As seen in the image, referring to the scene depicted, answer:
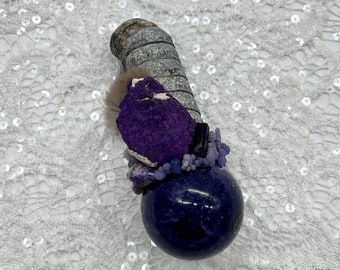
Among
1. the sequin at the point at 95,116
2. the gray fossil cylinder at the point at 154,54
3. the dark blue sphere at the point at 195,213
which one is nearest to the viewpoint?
the dark blue sphere at the point at 195,213

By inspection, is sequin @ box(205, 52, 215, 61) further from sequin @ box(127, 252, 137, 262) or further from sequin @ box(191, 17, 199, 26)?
sequin @ box(127, 252, 137, 262)

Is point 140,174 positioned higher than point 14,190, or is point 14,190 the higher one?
point 140,174

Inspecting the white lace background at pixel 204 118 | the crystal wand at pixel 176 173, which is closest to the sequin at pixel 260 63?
the white lace background at pixel 204 118

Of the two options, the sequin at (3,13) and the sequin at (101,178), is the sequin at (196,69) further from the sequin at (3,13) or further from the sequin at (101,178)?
the sequin at (3,13)

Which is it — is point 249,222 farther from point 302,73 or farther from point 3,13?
point 3,13

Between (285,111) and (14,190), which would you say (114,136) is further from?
(285,111)

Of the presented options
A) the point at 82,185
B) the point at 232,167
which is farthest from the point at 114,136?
the point at 232,167
